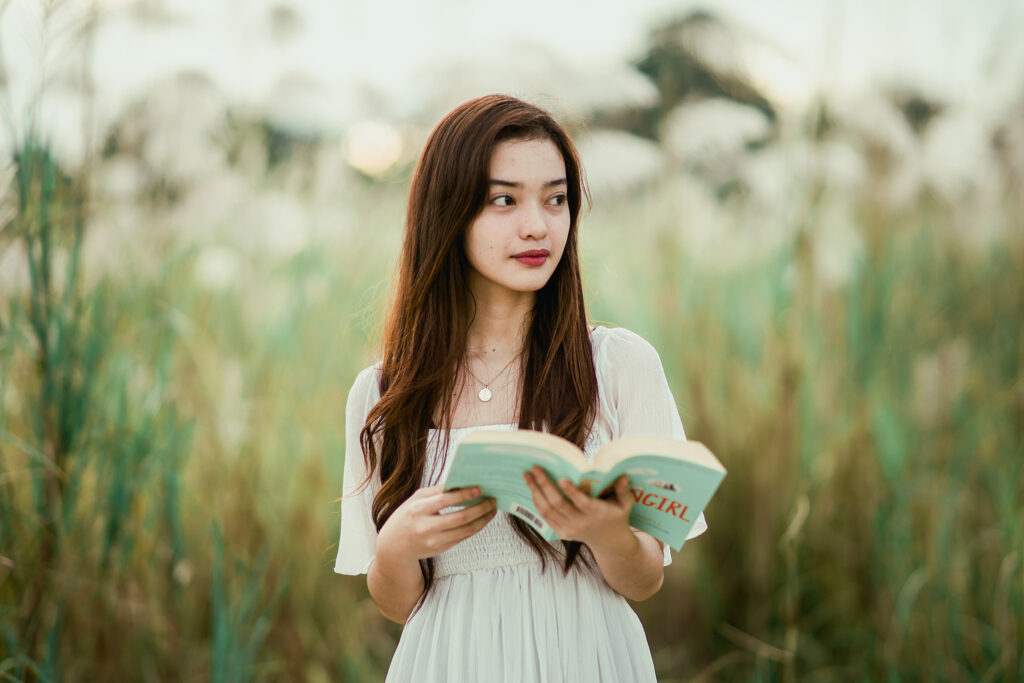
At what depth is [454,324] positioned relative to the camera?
135 centimetres

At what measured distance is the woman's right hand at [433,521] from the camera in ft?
3.56

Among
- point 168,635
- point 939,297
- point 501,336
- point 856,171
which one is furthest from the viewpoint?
point 939,297

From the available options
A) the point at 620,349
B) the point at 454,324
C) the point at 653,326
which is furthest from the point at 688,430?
the point at 454,324

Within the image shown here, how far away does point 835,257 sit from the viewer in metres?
2.42

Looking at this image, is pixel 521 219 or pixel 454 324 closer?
pixel 521 219

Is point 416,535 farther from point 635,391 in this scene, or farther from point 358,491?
point 635,391

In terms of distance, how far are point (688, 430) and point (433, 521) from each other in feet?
5.06

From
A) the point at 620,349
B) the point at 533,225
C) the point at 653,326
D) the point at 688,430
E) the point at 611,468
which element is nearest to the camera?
the point at 611,468

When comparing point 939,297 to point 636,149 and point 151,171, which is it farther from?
point 151,171

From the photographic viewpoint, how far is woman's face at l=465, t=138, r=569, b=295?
4.09 ft

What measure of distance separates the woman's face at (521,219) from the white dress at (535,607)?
20 cm

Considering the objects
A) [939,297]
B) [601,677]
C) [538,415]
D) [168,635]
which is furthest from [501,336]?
[939,297]

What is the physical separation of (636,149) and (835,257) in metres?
0.67

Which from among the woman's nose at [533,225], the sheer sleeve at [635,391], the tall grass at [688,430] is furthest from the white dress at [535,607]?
the tall grass at [688,430]
